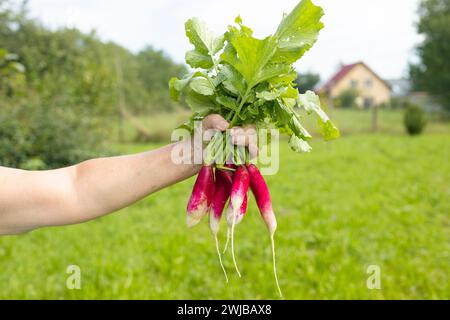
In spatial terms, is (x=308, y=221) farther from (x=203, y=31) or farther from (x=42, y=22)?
(x=42, y=22)

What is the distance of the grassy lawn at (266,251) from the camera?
3.18m

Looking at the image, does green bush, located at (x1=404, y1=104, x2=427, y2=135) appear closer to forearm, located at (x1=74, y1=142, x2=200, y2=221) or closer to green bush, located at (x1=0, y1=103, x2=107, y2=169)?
green bush, located at (x1=0, y1=103, x2=107, y2=169)

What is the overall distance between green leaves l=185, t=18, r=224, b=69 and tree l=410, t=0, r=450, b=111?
2567cm

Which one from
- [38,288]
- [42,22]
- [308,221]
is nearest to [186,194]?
[308,221]

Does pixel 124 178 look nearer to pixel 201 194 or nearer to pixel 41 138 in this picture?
pixel 201 194

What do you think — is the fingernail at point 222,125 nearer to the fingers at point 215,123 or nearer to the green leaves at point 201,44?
the fingers at point 215,123

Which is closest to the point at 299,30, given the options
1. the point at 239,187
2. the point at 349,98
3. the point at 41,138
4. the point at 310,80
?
the point at 239,187

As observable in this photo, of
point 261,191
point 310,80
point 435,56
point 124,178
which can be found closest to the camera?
point 124,178

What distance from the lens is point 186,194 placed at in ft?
20.7

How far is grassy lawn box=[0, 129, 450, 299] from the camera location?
318 centimetres

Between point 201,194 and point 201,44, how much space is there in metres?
0.52

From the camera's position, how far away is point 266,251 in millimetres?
3932

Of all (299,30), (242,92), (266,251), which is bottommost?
(266,251)

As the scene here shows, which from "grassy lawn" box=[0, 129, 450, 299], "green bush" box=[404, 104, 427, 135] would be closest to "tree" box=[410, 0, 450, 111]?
"green bush" box=[404, 104, 427, 135]
